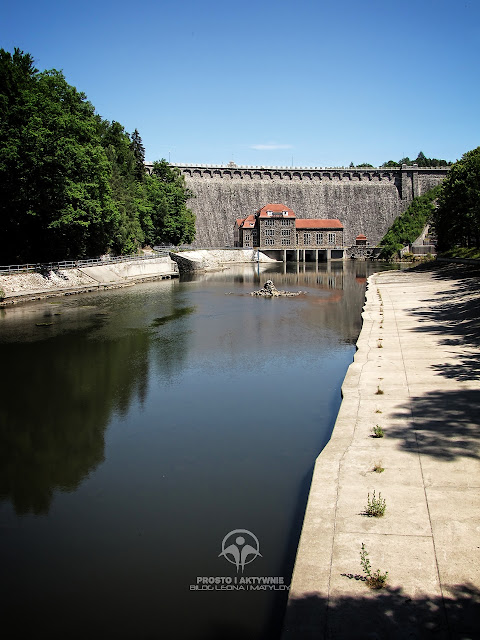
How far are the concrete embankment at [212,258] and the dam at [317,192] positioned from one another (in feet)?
60.1

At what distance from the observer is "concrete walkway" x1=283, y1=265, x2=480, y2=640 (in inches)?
255

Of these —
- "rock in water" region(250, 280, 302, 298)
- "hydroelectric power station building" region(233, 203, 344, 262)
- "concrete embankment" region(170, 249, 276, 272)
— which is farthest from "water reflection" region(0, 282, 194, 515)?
"hydroelectric power station building" region(233, 203, 344, 262)

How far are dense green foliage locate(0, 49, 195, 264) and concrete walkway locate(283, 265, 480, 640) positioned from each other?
36353 mm

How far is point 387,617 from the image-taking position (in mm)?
6438

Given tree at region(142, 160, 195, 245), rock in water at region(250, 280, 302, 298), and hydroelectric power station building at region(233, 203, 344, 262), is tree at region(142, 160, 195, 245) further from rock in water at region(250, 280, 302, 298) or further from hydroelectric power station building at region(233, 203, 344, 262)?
rock in water at region(250, 280, 302, 298)

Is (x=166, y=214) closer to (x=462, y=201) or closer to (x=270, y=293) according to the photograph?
(x=270, y=293)

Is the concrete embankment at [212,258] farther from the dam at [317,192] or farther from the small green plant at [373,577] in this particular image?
the small green plant at [373,577]

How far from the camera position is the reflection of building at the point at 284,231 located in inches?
4569

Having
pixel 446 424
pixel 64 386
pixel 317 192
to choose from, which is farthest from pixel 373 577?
pixel 317 192

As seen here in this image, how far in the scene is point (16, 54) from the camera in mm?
55312

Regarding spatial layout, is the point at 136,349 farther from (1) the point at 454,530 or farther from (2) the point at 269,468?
(1) the point at 454,530

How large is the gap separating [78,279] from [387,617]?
1976 inches

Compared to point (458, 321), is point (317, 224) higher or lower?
higher

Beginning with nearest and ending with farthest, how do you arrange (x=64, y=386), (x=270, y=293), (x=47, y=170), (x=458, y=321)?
1. (x=64, y=386)
2. (x=458, y=321)
3. (x=47, y=170)
4. (x=270, y=293)
